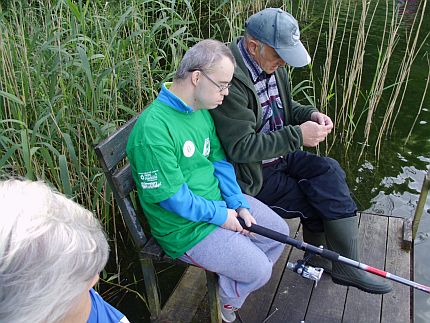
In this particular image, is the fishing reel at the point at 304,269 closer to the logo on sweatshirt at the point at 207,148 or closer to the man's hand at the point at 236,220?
the man's hand at the point at 236,220

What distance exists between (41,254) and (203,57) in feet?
3.84

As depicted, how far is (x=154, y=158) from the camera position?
1.83 m

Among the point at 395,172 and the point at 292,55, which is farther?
the point at 395,172

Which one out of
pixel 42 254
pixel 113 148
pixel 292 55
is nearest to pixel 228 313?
pixel 113 148

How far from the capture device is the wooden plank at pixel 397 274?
228cm

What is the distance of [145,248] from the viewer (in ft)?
6.82

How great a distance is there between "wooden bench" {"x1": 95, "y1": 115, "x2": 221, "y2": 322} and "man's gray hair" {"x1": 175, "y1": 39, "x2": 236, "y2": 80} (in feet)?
1.19

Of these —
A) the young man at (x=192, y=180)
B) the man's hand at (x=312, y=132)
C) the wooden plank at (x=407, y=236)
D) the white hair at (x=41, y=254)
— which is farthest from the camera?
the wooden plank at (x=407, y=236)

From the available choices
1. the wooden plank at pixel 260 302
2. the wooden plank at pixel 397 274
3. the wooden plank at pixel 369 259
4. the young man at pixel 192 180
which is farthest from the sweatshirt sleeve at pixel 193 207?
the wooden plank at pixel 397 274

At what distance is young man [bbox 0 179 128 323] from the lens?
86cm

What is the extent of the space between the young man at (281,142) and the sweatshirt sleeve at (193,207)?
30 centimetres

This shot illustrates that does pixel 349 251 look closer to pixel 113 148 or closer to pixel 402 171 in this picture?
pixel 113 148

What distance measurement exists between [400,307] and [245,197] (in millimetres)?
895

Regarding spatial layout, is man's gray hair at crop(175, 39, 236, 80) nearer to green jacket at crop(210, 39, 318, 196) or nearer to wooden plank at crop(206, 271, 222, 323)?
green jacket at crop(210, 39, 318, 196)
